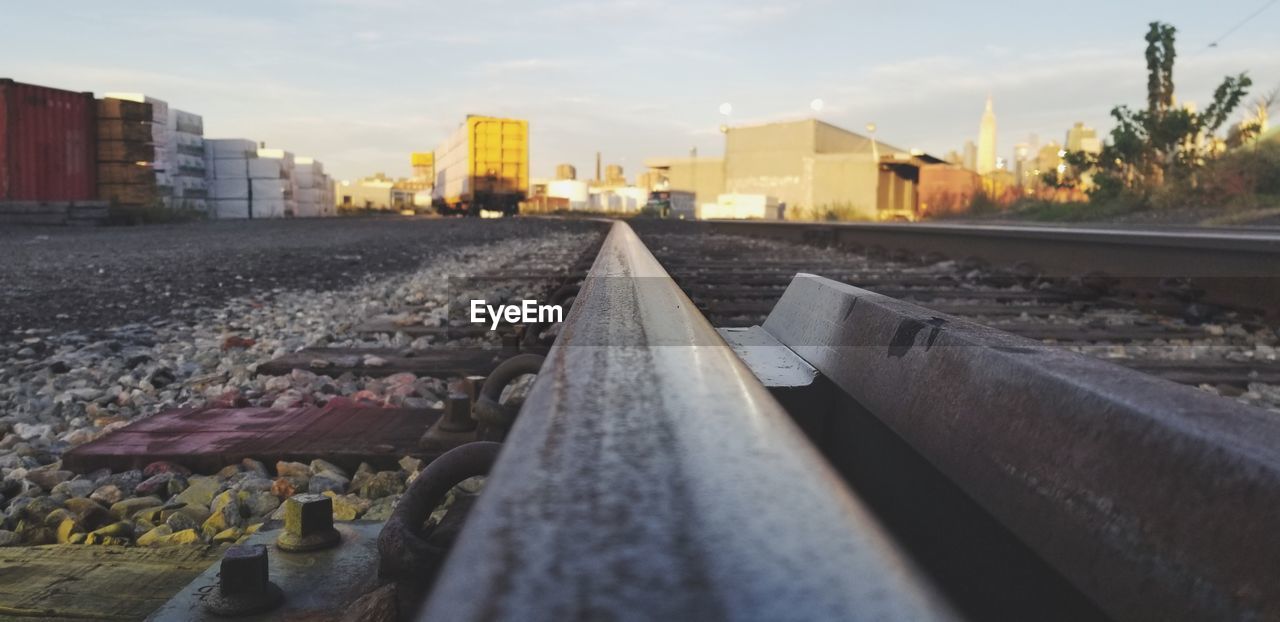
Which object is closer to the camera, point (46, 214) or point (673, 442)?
point (673, 442)

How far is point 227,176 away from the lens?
A: 102 feet

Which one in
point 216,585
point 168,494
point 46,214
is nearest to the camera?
point 216,585

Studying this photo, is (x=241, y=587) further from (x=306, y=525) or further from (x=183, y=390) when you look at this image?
(x=183, y=390)

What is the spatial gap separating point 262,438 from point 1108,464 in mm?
2085

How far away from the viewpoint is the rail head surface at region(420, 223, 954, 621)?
1.44ft

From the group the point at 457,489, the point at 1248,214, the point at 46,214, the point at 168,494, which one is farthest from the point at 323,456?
the point at 46,214

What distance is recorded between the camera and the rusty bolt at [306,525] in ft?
4.28

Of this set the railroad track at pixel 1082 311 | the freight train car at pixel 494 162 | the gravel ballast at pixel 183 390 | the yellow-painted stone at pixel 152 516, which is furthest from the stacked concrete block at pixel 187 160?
the yellow-painted stone at pixel 152 516

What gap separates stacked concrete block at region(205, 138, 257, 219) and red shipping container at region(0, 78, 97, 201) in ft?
27.9

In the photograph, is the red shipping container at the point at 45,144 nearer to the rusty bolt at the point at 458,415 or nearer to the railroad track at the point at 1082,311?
the railroad track at the point at 1082,311

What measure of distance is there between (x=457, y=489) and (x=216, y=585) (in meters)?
0.67

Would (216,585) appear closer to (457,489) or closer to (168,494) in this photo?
(457,489)

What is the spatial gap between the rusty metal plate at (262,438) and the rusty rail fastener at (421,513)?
1.07 m

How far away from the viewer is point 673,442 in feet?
2.08
